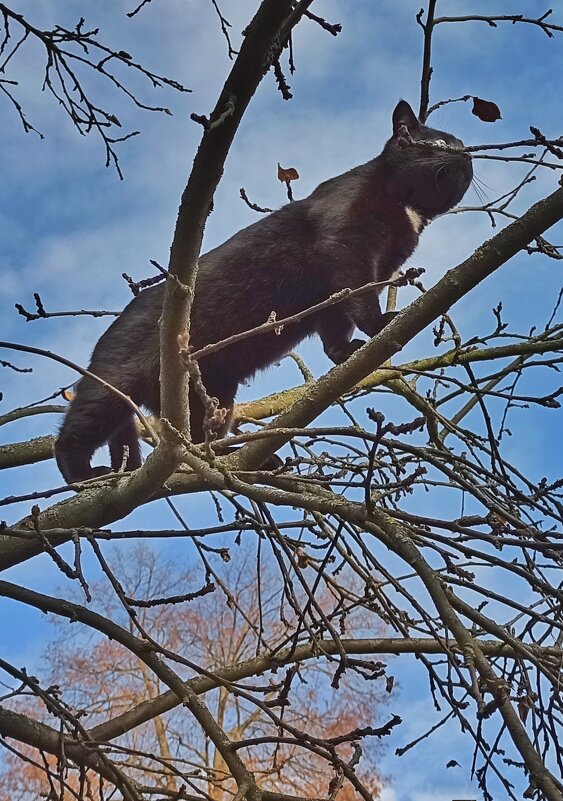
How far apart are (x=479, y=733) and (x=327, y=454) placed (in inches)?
64.8

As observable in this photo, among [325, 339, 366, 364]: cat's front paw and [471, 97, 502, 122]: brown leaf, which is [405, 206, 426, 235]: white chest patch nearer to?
[325, 339, 366, 364]: cat's front paw

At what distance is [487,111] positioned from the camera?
7.14 ft

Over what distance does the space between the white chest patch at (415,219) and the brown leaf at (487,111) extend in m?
1.75

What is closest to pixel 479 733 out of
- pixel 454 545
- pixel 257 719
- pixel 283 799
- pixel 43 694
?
pixel 454 545

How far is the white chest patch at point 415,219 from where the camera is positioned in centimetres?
395

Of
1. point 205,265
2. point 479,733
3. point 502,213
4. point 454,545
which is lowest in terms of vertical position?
point 479,733

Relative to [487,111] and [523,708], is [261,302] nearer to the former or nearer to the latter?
[487,111]

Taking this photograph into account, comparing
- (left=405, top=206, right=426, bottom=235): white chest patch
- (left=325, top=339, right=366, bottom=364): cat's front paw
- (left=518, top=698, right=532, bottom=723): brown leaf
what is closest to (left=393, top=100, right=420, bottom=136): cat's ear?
(left=405, top=206, right=426, bottom=235): white chest patch

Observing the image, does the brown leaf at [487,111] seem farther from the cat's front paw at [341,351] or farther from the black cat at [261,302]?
the cat's front paw at [341,351]

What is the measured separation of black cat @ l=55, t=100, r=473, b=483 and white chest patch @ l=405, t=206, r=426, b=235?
1.4 inches

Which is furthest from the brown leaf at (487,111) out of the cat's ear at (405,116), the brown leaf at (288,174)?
the cat's ear at (405,116)

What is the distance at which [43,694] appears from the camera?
8.16 feet

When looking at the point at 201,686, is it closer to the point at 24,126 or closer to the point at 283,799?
the point at 283,799

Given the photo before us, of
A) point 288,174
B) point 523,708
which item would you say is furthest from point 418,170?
point 523,708
